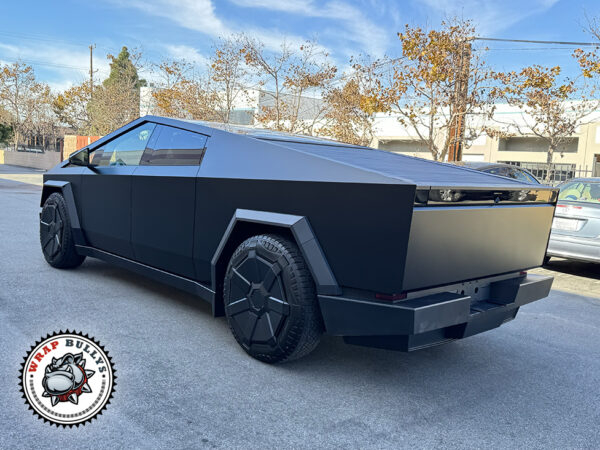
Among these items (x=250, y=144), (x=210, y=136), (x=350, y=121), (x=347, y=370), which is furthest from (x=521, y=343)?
(x=350, y=121)

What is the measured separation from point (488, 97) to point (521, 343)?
538 inches

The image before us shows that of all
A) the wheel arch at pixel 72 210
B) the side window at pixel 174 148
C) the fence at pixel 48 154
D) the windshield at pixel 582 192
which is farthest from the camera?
A: the fence at pixel 48 154

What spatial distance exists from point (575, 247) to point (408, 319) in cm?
512

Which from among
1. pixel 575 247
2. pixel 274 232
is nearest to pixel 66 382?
pixel 274 232

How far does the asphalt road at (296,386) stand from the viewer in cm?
244

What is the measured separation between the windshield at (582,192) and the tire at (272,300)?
5343 millimetres

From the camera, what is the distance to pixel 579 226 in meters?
6.78

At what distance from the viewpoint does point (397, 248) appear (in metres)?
2.59

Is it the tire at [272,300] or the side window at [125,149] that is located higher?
the side window at [125,149]

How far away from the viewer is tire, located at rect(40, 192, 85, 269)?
514 centimetres

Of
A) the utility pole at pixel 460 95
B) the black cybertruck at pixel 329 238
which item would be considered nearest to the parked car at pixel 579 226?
the black cybertruck at pixel 329 238

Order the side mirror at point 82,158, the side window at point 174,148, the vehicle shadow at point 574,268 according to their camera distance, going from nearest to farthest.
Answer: the side window at point 174,148 → the side mirror at point 82,158 → the vehicle shadow at point 574,268

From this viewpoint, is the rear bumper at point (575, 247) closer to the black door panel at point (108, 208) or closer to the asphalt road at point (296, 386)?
the asphalt road at point (296, 386)

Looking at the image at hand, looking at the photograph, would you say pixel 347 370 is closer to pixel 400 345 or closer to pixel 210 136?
pixel 400 345
